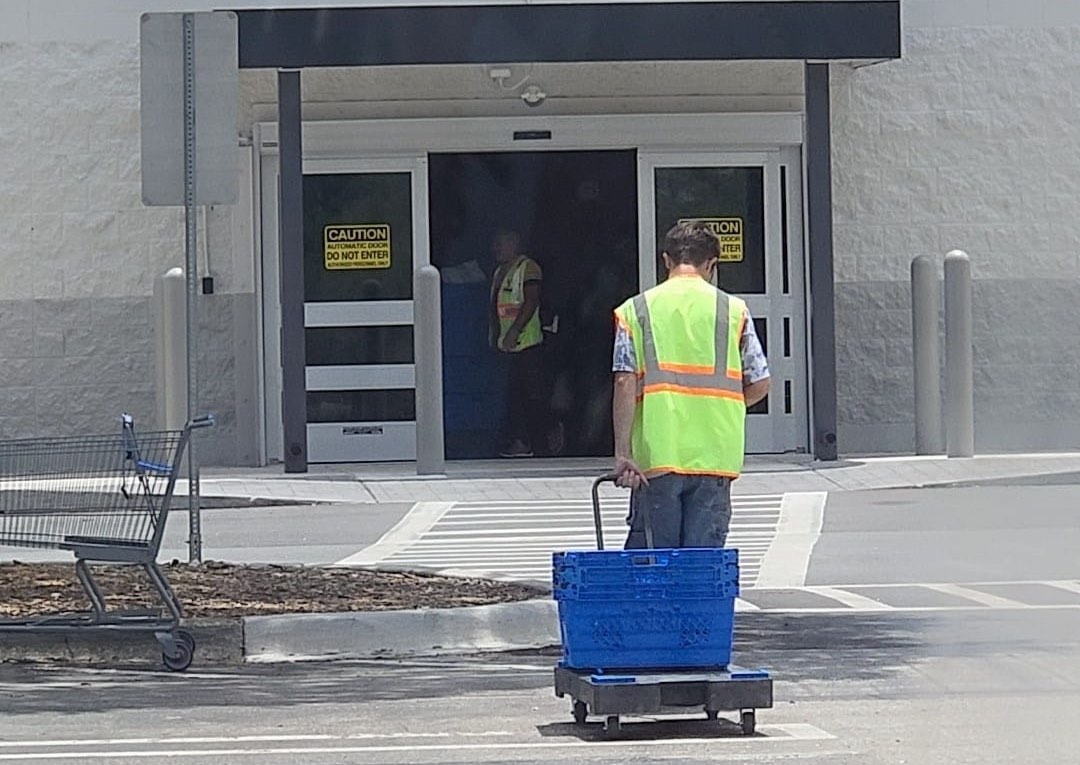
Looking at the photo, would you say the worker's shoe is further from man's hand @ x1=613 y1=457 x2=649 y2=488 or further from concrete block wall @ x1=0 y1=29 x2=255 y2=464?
man's hand @ x1=613 y1=457 x2=649 y2=488

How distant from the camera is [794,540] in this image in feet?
50.4

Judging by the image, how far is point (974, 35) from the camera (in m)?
20.8

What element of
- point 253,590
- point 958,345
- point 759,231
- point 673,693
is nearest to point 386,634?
point 253,590

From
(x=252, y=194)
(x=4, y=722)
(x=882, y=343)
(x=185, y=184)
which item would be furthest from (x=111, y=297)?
(x=4, y=722)

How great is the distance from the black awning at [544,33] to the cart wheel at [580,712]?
10.7 metres

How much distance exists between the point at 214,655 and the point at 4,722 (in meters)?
1.71

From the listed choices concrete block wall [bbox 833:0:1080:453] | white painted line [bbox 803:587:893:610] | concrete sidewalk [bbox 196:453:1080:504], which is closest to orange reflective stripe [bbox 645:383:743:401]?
white painted line [bbox 803:587:893:610]

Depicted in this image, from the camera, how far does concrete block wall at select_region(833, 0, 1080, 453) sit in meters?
20.8

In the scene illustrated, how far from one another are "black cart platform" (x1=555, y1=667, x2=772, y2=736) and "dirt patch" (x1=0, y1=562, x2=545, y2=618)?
3003 millimetres

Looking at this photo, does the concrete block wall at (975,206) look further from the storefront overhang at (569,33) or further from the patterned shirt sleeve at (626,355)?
the patterned shirt sleeve at (626,355)

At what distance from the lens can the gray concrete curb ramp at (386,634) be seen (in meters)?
10.3

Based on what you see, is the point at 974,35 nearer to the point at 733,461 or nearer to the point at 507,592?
the point at 507,592

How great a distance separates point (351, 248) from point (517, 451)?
8.28 feet

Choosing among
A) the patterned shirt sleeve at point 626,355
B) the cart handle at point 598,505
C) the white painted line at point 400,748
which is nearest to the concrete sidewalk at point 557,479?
the patterned shirt sleeve at point 626,355
